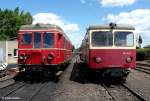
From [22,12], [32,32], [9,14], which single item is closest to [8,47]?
[32,32]

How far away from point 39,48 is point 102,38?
3649 millimetres

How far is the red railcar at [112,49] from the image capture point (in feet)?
62.8

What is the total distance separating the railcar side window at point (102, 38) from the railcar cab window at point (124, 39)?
311 mm

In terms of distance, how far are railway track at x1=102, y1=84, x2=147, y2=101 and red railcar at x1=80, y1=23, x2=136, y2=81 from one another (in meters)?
1.05

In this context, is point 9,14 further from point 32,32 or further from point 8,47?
point 32,32

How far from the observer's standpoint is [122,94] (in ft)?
51.9

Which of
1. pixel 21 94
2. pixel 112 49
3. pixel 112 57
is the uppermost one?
pixel 112 49

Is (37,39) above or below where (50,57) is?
above

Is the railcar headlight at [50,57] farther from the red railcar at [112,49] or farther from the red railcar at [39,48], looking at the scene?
the red railcar at [112,49]

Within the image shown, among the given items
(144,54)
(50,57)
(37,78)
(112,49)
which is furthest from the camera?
(144,54)

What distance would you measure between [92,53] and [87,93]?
11.8ft

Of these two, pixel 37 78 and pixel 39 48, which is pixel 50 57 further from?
pixel 37 78

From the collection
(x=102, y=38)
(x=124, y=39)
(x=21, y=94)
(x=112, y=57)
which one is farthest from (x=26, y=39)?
(x=21, y=94)

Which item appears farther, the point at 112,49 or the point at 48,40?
the point at 48,40
